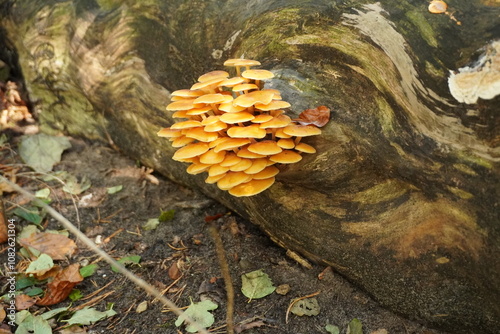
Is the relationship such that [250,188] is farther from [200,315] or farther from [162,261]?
[162,261]

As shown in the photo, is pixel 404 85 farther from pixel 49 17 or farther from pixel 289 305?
pixel 49 17

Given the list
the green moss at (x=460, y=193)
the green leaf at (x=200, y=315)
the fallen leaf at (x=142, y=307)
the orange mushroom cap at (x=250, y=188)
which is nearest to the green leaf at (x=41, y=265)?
the fallen leaf at (x=142, y=307)

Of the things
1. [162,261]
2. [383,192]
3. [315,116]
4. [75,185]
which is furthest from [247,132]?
[75,185]

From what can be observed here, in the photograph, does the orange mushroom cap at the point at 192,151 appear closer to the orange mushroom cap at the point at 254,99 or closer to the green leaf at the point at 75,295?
the orange mushroom cap at the point at 254,99

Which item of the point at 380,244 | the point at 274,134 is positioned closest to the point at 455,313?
the point at 380,244

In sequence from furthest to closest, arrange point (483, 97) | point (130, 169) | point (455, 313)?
point (130, 169) → point (455, 313) → point (483, 97)

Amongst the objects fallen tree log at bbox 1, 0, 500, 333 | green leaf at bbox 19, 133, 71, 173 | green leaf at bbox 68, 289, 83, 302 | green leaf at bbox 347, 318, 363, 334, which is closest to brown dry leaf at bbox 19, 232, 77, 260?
green leaf at bbox 68, 289, 83, 302
